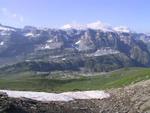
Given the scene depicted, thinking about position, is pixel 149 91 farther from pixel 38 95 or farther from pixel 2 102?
pixel 2 102

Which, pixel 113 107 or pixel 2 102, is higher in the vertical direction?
pixel 2 102

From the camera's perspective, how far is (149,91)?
88750mm

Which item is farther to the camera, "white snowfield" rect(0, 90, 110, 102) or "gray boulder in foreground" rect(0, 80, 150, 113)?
"white snowfield" rect(0, 90, 110, 102)

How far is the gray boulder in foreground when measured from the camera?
196ft

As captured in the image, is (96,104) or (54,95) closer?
(96,104)

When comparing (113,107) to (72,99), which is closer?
(113,107)

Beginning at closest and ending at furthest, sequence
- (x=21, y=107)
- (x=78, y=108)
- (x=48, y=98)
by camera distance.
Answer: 1. (x=21, y=107)
2. (x=78, y=108)
3. (x=48, y=98)

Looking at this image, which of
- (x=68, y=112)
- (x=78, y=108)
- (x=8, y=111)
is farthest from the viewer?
(x=78, y=108)

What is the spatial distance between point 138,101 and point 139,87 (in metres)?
13.0

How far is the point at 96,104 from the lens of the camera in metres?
82.4

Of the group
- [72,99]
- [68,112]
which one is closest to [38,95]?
[72,99]

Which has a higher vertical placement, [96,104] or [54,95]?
[54,95]

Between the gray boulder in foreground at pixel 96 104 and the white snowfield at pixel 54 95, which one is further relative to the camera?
the white snowfield at pixel 54 95

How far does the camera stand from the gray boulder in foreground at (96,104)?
59.9m
